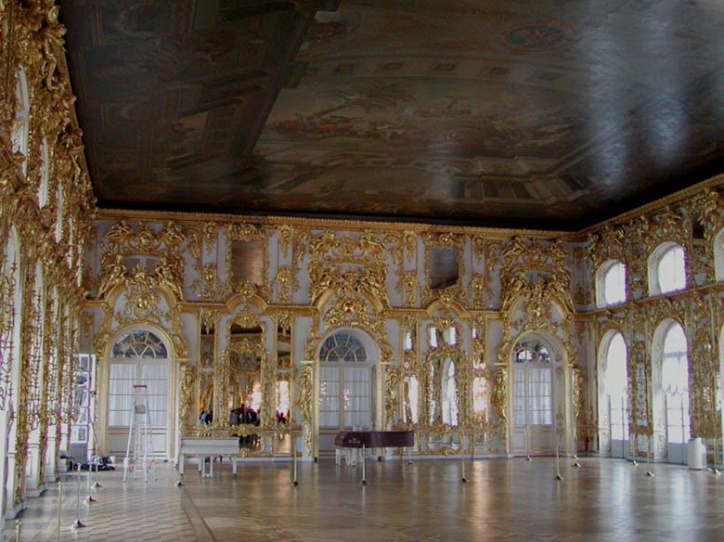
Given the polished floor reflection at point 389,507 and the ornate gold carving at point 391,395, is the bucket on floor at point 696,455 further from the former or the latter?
the ornate gold carving at point 391,395

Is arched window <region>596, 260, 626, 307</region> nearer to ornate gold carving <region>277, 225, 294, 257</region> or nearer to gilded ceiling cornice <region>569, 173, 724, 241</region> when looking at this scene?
gilded ceiling cornice <region>569, 173, 724, 241</region>

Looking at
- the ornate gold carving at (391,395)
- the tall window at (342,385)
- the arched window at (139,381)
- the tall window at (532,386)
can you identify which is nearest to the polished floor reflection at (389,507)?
the arched window at (139,381)

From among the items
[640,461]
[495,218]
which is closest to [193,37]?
[495,218]

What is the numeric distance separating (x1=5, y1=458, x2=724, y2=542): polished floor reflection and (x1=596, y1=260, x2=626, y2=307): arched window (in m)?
6.80

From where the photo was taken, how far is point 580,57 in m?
15.1

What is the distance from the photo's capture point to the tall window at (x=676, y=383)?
79.0 ft

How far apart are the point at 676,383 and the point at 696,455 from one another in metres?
2.66

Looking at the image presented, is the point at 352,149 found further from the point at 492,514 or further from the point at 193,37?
the point at 492,514

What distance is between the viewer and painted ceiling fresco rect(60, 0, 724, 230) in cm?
1354

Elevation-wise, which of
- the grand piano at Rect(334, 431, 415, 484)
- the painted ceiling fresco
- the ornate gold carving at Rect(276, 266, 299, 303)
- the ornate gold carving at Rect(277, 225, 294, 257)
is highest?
the painted ceiling fresco

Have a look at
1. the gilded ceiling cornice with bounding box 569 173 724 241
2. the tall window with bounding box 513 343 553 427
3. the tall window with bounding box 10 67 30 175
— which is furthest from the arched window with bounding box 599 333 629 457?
the tall window with bounding box 10 67 30 175

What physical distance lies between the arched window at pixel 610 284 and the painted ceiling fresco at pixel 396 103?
189 centimetres

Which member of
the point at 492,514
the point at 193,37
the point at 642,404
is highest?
the point at 193,37

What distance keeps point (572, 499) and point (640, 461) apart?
10866 millimetres
